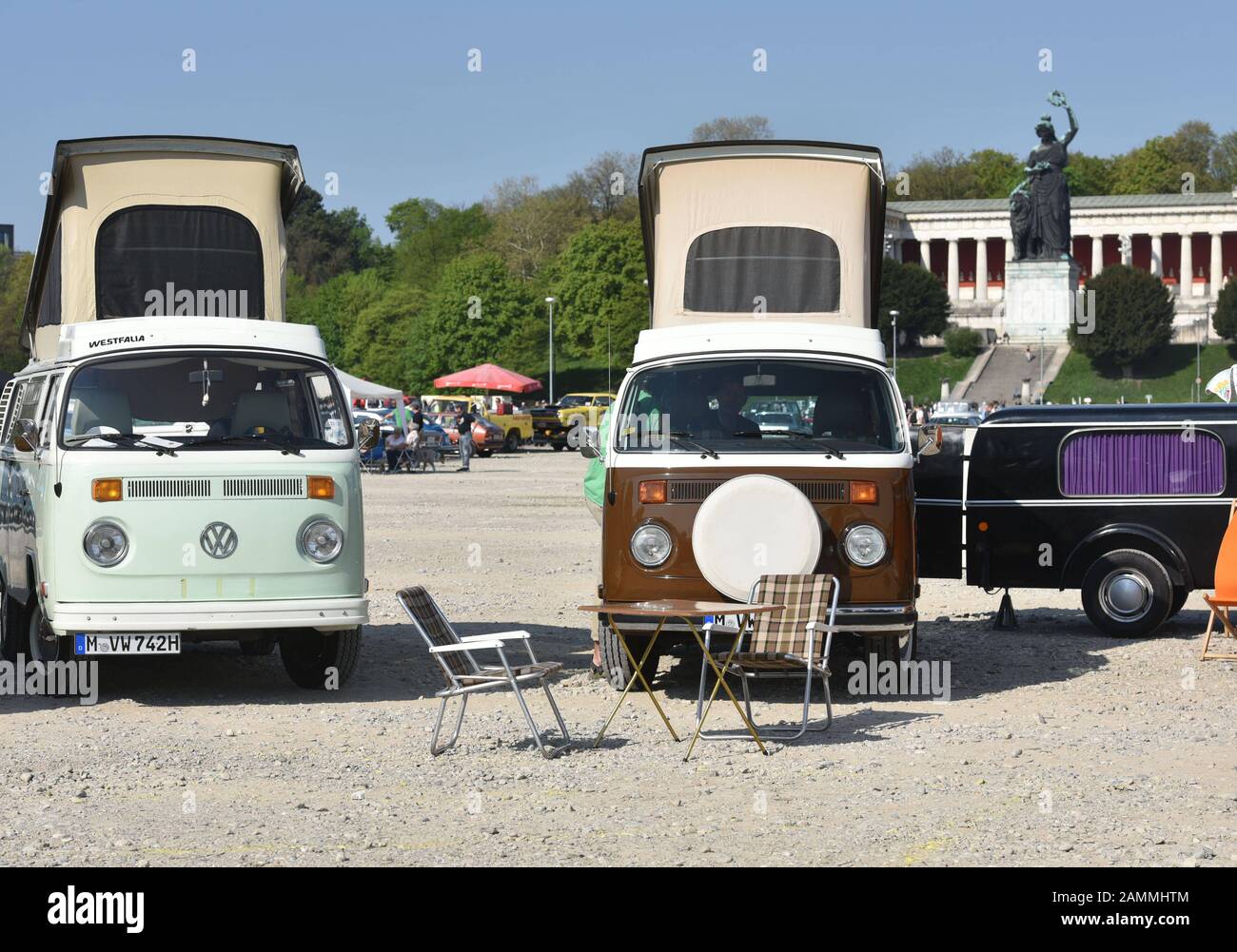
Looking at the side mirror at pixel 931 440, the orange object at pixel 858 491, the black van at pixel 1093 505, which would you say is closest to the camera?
the orange object at pixel 858 491

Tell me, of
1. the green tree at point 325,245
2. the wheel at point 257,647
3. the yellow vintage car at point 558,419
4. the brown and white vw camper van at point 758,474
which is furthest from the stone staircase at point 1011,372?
the brown and white vw camper van at point 758,474

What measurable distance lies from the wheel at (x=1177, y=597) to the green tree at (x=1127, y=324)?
3645 inches

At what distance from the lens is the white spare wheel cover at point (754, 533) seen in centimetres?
1234

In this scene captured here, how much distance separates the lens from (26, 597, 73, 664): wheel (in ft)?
41.8

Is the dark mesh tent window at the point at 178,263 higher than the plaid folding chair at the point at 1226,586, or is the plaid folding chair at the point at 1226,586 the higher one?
the dark mesh tent window at the point at 178,263

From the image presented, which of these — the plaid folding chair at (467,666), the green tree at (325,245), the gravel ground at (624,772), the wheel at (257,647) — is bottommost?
the gravel ground at (624,772)

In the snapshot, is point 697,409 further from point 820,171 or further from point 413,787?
point 413,787

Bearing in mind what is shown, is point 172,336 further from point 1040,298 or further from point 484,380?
point 1040,298

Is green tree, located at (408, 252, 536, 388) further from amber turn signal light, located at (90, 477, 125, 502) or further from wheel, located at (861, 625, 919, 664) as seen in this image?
amber turn signal light, located at (90, 477, 125, 502)

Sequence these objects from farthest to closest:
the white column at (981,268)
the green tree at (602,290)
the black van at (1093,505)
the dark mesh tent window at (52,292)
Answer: the white column at (981,268)
the green tree at (602,290)
the black van at (1093,505)
the dark mesh tent window at (52,292)

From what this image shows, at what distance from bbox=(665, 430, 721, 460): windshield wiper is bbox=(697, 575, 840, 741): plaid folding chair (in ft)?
3.31

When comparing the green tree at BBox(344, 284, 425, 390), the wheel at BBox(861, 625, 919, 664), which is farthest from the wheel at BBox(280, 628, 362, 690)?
the green tree at BBox(344, 284, 425, 390)

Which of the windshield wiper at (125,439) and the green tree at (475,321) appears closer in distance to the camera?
the windshield wiper at (125,439)

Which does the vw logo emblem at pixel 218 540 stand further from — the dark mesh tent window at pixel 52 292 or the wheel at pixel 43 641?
the dark mesh tent window at pixel 52 292
